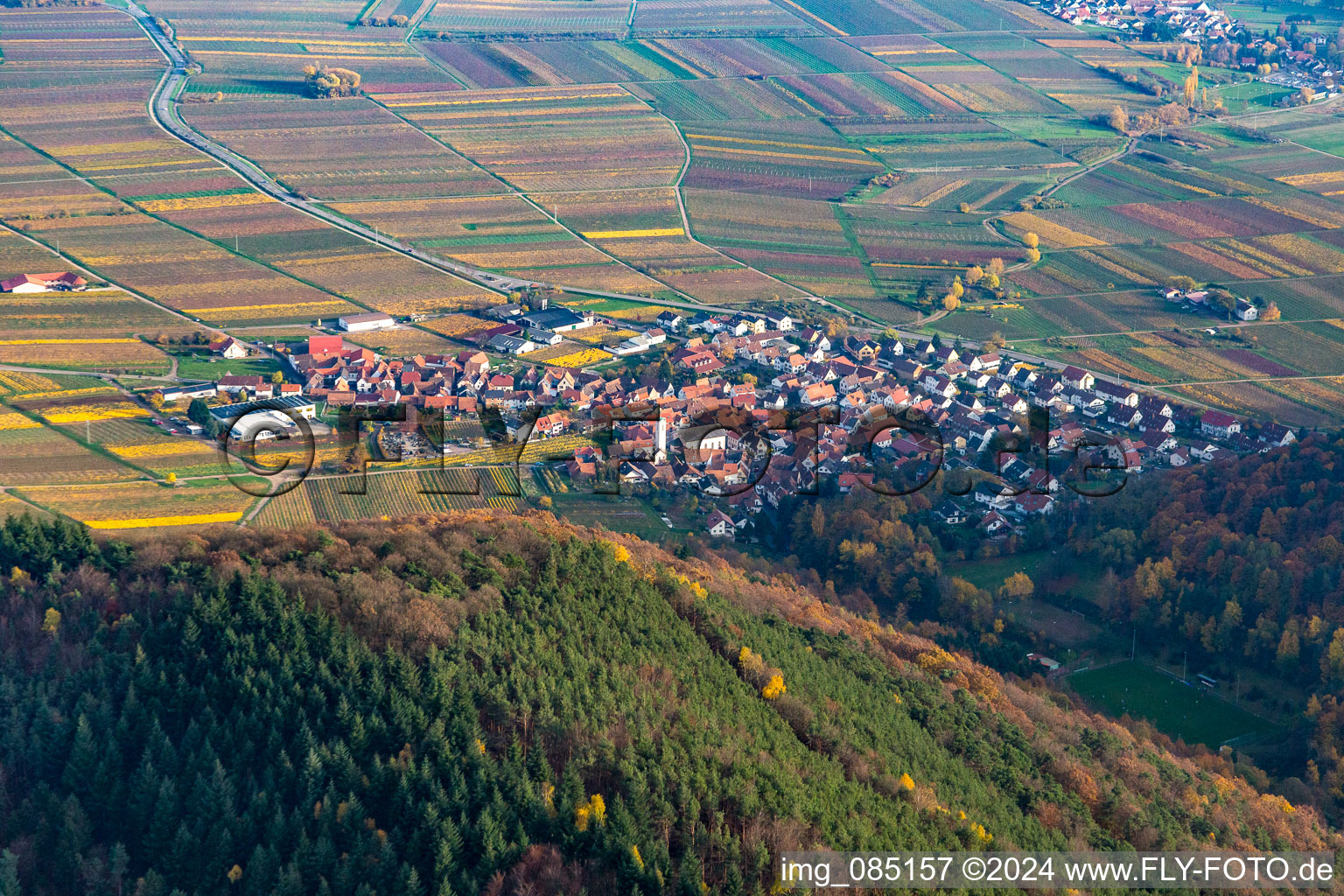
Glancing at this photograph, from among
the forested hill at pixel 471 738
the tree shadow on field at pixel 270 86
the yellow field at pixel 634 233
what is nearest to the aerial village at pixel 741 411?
the yellow field at pixel 634 233

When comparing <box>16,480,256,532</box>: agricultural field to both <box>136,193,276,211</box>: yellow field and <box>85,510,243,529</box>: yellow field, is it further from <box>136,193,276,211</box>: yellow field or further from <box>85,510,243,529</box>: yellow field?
<box>136,193,276,211</box>: yellow field

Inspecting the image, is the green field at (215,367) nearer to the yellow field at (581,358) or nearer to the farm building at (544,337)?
the farm building at (544,337)

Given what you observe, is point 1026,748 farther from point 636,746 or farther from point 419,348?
point 419,348

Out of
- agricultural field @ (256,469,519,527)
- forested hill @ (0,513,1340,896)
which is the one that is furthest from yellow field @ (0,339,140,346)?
forested hill @ (0,513,1340,896)

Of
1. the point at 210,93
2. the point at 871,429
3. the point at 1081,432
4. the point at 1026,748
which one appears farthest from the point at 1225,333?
the point at 210,93

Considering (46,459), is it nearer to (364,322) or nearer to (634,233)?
(364,322)

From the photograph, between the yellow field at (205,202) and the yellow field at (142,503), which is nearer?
the yellow field at (142,503)
